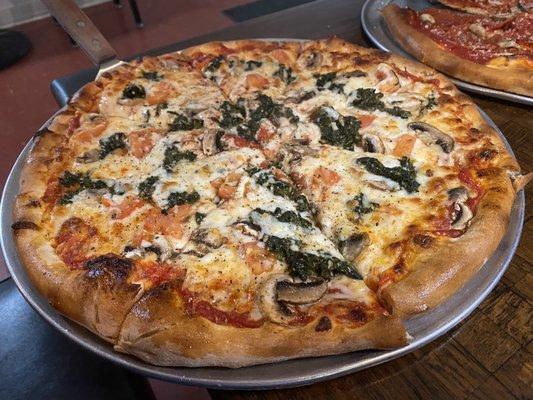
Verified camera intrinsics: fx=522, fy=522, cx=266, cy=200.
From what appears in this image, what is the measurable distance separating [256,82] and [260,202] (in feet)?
2.93

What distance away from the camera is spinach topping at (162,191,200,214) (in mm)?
1963

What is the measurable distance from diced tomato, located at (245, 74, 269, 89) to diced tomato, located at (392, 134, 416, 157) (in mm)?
796

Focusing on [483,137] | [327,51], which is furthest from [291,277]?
[327,51]

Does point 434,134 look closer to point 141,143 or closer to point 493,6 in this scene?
point 141,143

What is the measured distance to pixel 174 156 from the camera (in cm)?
217

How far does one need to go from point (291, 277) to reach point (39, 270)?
0.81 metres

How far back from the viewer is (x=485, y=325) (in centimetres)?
Result: 158

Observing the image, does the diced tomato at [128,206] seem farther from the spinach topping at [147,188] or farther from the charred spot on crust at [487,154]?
the charred spot on crust at [487,154]

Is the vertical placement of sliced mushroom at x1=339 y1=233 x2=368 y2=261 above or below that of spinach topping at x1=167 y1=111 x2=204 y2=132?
below

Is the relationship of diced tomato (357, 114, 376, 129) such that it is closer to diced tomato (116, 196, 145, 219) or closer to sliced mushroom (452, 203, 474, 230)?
sliced mushroom (452, 203, 474, 230)

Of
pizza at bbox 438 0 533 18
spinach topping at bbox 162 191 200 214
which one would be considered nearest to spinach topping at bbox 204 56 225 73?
spinach topping at bbox 162 191 200 214

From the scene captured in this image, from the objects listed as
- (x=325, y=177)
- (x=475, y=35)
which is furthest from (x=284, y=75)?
(x=475, y=35)

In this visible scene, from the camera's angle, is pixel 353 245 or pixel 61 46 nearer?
pixel 353 245

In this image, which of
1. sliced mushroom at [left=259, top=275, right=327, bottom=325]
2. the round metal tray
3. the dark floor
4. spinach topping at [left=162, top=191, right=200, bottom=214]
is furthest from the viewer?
the dark floor
